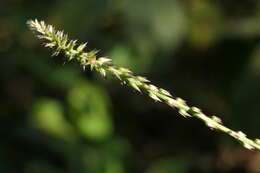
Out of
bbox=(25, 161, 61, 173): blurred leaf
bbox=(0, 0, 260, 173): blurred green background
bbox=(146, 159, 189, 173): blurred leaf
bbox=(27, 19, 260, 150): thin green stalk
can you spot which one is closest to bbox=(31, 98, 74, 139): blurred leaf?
bbox=(0, 0, 260, 173): blurred green background

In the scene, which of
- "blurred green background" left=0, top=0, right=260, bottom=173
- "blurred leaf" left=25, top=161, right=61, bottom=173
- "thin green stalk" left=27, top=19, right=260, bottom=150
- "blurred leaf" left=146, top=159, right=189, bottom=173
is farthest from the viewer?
"blurred leaf" left=146, top=159, right=189, bottom=173

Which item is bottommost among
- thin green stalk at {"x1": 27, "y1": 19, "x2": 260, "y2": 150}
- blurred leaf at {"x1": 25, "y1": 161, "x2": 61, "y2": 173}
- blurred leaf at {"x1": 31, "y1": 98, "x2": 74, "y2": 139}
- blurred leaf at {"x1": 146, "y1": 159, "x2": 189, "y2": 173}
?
thin green stalk at {"x1": 27, "y1": 19, "x2": 260, "y2": 150}

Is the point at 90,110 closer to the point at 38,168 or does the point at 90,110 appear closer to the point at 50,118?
the point at 50,118

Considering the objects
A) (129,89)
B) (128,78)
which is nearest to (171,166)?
(129,89)

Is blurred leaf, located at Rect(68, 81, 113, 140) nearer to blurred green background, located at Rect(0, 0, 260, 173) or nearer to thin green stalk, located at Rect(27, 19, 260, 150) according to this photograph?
blurred green background, located at Rect(0, 0, 260, 173)

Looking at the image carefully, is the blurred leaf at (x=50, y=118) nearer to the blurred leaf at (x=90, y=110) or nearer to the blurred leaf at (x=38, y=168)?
the blurred leaf at (x=90, y=110)

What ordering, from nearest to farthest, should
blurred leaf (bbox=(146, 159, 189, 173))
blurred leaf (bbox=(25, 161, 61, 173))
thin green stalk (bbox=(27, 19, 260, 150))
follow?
1. thin green stalk (bbox=(27, 19, 260, 150))
2. blurred leaf (bbox=(25, 161, 61, 173))
3. blurred leaf (bbox=(146, 159, 189, 173))

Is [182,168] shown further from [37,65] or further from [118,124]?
[37,65]

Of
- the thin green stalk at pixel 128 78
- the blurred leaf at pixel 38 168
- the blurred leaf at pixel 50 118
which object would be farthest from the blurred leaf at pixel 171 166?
the thin green stalk at pixel 128 78
